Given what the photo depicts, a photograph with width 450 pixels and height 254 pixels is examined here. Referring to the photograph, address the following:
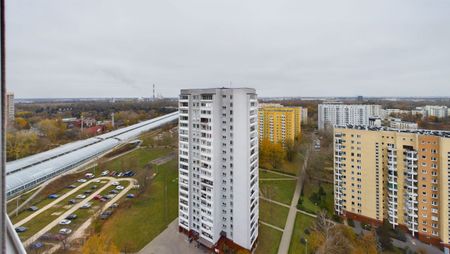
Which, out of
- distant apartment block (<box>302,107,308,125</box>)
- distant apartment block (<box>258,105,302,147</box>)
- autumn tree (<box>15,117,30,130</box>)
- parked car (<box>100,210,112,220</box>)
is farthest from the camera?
distant apartment block (<box>302,107,308,125</box>)

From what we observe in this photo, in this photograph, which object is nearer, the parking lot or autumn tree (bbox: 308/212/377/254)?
the parking lot

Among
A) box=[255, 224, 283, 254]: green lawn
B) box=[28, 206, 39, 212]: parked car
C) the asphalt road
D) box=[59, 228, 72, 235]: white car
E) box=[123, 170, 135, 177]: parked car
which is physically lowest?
box=[255, 224, 283, 254]: green lawn

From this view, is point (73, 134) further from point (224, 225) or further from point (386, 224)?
point (386, 224)

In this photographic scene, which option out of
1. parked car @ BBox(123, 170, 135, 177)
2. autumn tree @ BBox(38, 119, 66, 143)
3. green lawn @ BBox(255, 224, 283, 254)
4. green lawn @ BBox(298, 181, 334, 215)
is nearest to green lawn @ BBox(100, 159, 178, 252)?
parked car @ BBox(123, 170, 135, 177)

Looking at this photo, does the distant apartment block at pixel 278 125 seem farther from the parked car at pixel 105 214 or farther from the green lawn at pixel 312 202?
the parked car at pixel 105 214

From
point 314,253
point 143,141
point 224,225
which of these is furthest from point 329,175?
point 143,141

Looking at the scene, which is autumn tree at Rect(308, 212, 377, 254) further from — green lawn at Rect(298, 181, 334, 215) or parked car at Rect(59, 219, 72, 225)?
parked car at Rect(59, 219, 72, 225)

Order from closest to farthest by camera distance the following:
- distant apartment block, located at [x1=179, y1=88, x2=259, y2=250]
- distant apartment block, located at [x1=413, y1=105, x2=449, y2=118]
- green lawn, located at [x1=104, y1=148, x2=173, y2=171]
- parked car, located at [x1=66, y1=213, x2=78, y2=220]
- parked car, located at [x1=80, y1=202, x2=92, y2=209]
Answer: distant apartment block, located at [x1=179, y1=88, x2=259, y2=250], parked car, located at [x1=66, y1=213, x2=78, y2=220], parked car, located at [x1=80, y1=202, x2=92, y2=209], green lawn, located at [x1=104, y1=148, x2=173, y2=171], distant apartment block, located at [x1=413, y1=105, x2=449, y2=118]

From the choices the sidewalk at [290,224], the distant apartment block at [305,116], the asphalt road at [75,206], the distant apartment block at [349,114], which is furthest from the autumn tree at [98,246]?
the distant apartment block at [305,116]
